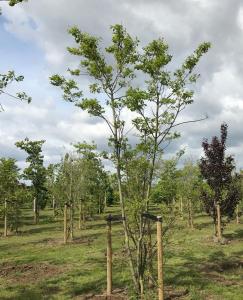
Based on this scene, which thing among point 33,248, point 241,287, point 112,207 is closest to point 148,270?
point 241,287

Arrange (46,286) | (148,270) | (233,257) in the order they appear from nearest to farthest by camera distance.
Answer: (148,270), (46,286), (233,257)

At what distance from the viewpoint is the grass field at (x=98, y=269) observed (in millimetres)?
13047

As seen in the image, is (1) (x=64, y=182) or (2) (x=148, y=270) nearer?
(2) (x=148, y=270)

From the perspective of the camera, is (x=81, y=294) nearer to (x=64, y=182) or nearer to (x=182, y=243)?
(x=182, y=243)

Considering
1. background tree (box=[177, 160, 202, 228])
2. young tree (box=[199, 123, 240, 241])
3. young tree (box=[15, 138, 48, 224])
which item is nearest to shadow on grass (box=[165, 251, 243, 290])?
young tree (box=[199, 123, 240, 241])

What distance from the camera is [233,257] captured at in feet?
58.2

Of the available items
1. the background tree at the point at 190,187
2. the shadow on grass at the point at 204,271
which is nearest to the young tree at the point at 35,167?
the background tree at the point at 190,187

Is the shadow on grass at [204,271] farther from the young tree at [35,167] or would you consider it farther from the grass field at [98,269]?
the young tree at [35,167]

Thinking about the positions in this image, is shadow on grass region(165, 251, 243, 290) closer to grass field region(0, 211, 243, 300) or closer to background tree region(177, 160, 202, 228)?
grass field region(0, 211, 243, 300)

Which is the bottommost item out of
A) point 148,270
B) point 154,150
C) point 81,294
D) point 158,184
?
point 81,294

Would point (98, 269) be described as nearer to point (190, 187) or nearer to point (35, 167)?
point (190, 187)

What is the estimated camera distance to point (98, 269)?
1591 cm

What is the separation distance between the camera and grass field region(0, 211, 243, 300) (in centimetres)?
1305

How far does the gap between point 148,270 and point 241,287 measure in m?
3.36
